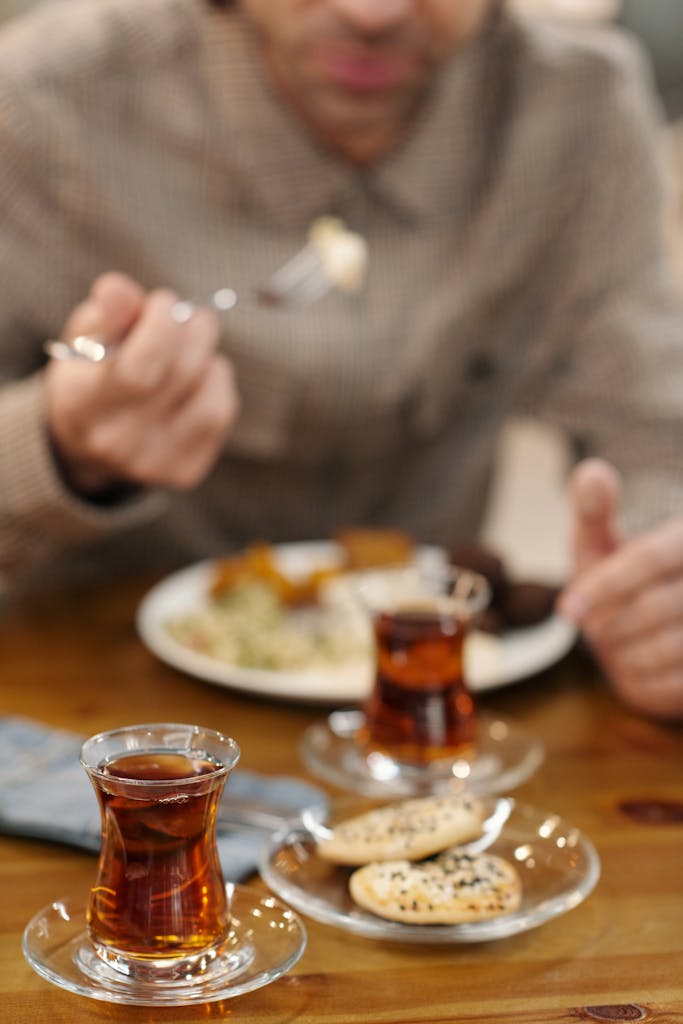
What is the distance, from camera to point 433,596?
4.34 feet

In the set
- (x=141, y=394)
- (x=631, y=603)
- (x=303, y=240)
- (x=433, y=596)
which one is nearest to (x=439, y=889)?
(x=433, y=596)

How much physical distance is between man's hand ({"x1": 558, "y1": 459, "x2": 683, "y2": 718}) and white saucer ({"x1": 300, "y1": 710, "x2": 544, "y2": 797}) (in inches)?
6.2

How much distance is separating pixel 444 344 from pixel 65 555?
714 millimetres

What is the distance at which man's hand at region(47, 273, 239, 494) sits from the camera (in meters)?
1.35

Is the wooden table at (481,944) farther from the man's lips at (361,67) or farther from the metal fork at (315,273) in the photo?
the man's lips at (361,67)

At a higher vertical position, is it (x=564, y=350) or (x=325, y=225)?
(x=325, y=225)

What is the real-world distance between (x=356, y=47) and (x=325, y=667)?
866 millimetres

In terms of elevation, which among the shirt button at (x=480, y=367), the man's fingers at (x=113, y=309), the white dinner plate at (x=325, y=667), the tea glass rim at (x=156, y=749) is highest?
the man's fingers at (x=113, y=309)

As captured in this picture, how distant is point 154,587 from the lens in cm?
178

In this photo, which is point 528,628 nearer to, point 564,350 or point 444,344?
point 444,344

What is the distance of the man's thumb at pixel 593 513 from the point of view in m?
1.37

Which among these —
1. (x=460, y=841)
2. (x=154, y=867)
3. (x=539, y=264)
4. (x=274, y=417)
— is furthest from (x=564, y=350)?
(x=154, y=867)

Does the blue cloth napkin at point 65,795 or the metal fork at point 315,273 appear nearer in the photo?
the blue cloth napkin at point 65,795

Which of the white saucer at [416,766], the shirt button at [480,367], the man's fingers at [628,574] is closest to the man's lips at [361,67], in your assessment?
the shirt button at [480,367]
